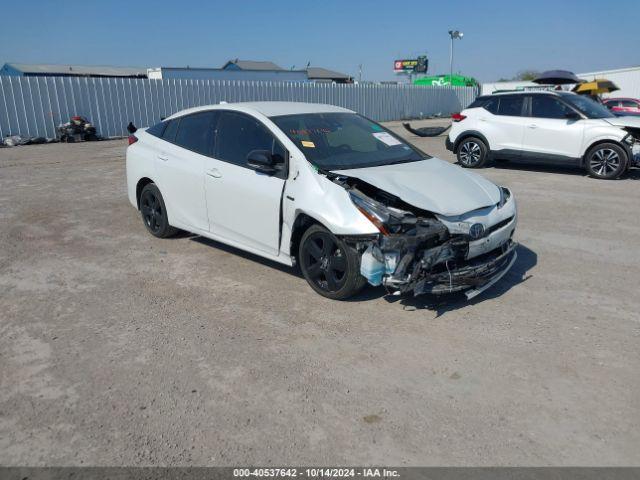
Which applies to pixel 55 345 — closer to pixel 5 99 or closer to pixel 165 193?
pixel 165 193

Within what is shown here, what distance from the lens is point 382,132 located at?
567 cm

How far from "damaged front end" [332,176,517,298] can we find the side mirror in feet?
2.14

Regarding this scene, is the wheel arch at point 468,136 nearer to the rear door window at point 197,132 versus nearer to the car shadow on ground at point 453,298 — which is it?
the car shadow on ground at point 453,298

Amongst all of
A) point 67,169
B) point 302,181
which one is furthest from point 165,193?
point 67,169

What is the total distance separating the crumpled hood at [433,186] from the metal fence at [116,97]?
Result: 16.7 m

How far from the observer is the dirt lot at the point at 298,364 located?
9.22 feet

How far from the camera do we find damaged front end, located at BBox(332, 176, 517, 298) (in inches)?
157

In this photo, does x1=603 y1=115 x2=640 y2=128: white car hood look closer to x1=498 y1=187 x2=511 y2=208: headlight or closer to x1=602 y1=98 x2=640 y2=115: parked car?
A: x1=498 y1=187 x2=511 y2=208: headlight

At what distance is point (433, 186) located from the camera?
14.9 ft

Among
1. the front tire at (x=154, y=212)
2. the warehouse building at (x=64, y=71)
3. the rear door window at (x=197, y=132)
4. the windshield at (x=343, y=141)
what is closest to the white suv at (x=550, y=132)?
the windshield at (x=343, y=141)

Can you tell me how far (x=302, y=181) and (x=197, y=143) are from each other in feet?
5.55

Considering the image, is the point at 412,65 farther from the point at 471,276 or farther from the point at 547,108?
the point at 471,276

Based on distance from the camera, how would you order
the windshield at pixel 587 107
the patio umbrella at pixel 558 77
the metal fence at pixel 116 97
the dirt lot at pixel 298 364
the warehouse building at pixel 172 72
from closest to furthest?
the dirt lot at pixel 298 364 < the windshield at pixel 587 107 < the metal fence at pixel 116 97 < the patio umbrella at pixel 558 77 < the warehouse building at pixel 172 72

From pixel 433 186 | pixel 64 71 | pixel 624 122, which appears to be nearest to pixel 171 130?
pixel 433 186
